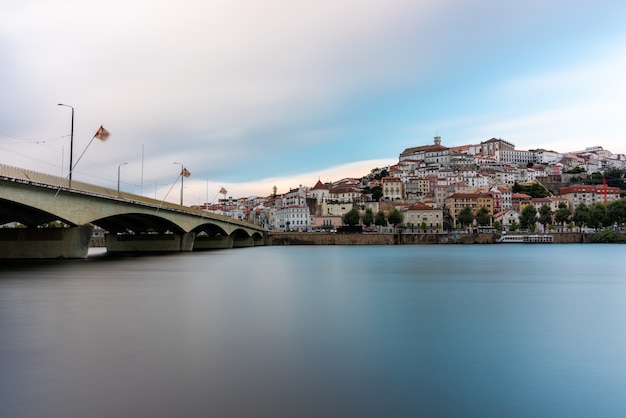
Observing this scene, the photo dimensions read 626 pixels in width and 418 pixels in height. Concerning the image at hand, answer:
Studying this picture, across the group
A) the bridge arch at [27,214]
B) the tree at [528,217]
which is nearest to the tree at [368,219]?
the tree at [528,217]

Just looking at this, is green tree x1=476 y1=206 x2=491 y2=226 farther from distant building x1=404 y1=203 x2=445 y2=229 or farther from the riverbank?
the riverbank

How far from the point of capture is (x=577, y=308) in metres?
18.0

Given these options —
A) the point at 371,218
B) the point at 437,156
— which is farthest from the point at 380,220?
the point at 437,156

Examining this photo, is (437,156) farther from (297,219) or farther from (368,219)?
(297,219)

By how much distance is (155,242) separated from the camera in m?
60.4

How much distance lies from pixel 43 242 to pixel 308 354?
33771 mm

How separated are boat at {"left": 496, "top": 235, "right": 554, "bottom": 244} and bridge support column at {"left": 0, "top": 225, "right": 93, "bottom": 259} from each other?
326 ft

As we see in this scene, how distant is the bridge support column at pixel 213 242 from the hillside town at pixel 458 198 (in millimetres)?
46425

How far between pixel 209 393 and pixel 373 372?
10.2 ft

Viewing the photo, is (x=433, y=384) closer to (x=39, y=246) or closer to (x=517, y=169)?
(x=39, y=246)

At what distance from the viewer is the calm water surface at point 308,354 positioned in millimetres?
7395

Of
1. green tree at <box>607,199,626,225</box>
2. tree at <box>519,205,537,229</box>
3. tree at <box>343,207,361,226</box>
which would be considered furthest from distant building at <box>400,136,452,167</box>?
green tree at <box>607,199,626,225</box>

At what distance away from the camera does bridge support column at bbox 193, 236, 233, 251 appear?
271 ft

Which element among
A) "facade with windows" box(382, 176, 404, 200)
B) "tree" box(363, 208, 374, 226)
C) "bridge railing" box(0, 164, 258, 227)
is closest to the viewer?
"bridge railing" box(0, 164, 258, 227)
